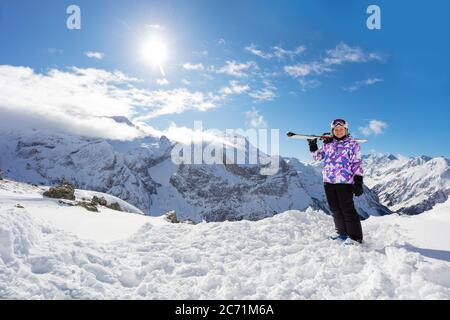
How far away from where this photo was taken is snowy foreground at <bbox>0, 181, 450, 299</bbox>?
6652 mm

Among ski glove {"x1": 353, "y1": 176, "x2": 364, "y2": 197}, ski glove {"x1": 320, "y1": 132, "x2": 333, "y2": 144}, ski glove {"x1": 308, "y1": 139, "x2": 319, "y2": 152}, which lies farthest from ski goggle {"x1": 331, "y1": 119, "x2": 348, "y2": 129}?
ski glove {"x1": 353, "y1": 176, "x2": 364, "y2": 197}

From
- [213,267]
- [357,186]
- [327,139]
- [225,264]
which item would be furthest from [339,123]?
[213,267]

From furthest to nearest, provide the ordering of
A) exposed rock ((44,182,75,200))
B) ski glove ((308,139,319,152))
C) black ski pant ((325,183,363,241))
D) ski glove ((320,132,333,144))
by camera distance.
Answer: exposed rock ((44,182,75,200))
ski glove ((308,139,319,152))
ski glove ((320,132,333,144))
black ski pant ((325,183,363,241))

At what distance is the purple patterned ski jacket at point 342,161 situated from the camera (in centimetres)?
982

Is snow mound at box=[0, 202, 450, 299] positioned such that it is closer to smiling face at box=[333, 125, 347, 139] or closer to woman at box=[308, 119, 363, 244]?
woman at box=[308, 119, 363, 244]

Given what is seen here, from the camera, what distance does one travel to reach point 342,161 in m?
9.91

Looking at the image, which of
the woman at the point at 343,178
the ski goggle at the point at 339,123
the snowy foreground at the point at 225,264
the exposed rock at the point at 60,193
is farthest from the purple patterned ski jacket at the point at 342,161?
the exposed rock at the point at 60,193

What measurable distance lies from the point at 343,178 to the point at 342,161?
1.36 ft

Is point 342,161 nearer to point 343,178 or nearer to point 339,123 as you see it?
point 343,178

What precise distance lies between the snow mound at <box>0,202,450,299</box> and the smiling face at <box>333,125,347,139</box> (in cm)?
253

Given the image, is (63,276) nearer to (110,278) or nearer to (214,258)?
(110,278)

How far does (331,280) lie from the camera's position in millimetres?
7098
